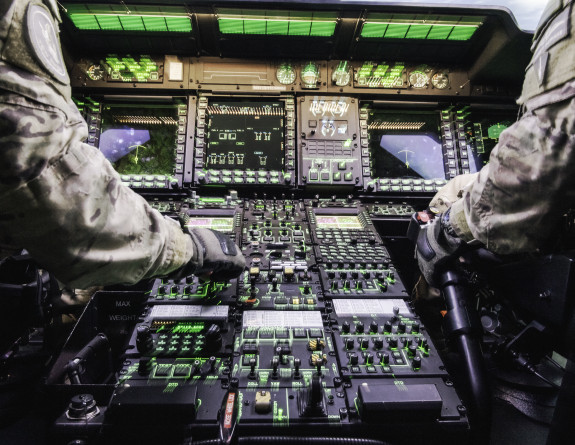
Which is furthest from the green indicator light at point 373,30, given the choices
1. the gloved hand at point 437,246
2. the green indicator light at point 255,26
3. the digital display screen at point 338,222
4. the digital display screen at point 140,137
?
the gloved hand at point 437,246

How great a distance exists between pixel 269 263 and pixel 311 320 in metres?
0.43

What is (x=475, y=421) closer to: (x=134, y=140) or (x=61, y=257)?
(x=61, y=257)

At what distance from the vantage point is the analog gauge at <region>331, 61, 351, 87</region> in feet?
8.82

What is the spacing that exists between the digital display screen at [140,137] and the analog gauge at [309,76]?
40.5 inches

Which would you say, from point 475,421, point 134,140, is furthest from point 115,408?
point 134,140

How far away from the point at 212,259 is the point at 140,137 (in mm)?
1710

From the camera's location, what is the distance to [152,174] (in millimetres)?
2439

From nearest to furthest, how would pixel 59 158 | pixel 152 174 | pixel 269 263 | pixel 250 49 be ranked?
Result: pixel 59 158 → pixel 269 263 → pixel 152 174 → pixel 250 49

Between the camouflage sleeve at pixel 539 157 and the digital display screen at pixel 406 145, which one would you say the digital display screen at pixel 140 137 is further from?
the camouflage sleeve at pixel 539 157

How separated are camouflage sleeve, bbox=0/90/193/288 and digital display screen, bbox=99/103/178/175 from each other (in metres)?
1.71

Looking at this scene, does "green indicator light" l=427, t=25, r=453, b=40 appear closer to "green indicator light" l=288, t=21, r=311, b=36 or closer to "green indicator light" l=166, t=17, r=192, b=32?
"green indicator light" l=288, t=21, r=311, b=36

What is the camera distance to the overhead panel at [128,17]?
2303 mm

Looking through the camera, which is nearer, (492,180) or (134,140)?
(492,180)

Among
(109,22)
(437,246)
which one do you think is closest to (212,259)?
(437,246)
